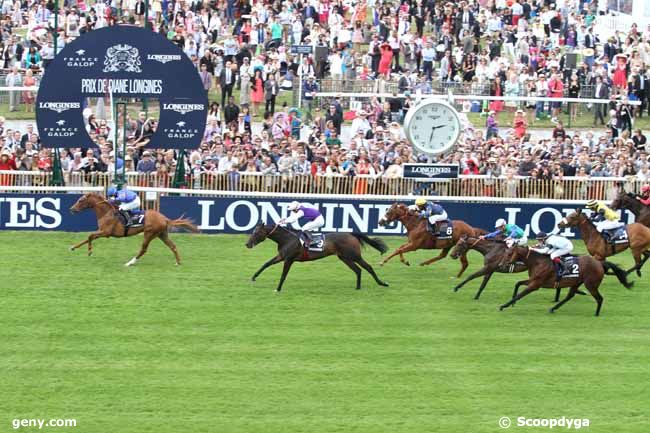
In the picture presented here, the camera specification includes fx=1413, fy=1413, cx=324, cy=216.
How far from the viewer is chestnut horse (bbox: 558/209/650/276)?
969 inches

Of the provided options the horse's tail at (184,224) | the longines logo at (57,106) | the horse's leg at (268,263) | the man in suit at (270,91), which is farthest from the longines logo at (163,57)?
the horse's leg at (268,263)

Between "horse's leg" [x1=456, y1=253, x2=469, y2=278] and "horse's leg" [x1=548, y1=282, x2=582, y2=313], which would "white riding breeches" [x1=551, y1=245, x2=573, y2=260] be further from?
"horse's leg" [x1=456, y1=253, x2=469, y2=278]

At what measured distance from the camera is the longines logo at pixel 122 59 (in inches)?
1118

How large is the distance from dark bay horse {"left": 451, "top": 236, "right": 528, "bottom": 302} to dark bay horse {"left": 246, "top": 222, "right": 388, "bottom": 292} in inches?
62.0

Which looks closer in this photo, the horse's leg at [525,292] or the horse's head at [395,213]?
the horse's leg at [525,292]

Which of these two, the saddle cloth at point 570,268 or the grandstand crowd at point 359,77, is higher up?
the grandstand crowd at point 359,77

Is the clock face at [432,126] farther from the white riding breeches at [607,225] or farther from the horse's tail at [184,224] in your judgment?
the horse's tail at [184,224]

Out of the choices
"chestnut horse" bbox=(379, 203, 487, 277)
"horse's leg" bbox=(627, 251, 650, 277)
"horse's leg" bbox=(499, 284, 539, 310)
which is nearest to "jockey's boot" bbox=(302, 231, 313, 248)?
"chestnut horse" bbox=(379, 203, 487, 277)

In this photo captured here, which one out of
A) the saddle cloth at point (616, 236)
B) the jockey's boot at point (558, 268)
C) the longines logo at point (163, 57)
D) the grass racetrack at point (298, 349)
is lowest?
the grass racetrack at point (298, 349)

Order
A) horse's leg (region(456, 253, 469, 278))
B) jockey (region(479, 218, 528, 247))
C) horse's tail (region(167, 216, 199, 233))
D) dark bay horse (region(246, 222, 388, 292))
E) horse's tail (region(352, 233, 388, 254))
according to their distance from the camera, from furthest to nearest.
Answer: horse's tail (region(167, 216, 199, 233)) → horse's leg (region(456, 253, 469, 278)) → horse's tail (region(352, 233, 388, 254)) → dark bay horse (region(246, 222, 388, 292)) → jockey (region(479, 218, 528, 247))

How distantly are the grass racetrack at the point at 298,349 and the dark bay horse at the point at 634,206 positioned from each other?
963 mm

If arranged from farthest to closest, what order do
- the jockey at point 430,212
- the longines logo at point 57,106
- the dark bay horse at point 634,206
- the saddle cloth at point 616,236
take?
the longines logo at point 57,106 → the dark bay horse at point 634,206 → the jockey at point 430,212 → the saddle cloth at point 616,236

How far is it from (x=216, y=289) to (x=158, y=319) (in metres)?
2.27

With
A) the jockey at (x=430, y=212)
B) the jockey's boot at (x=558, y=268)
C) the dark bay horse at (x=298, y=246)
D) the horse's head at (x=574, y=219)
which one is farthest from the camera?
the jockey at (x=430, y=212)
